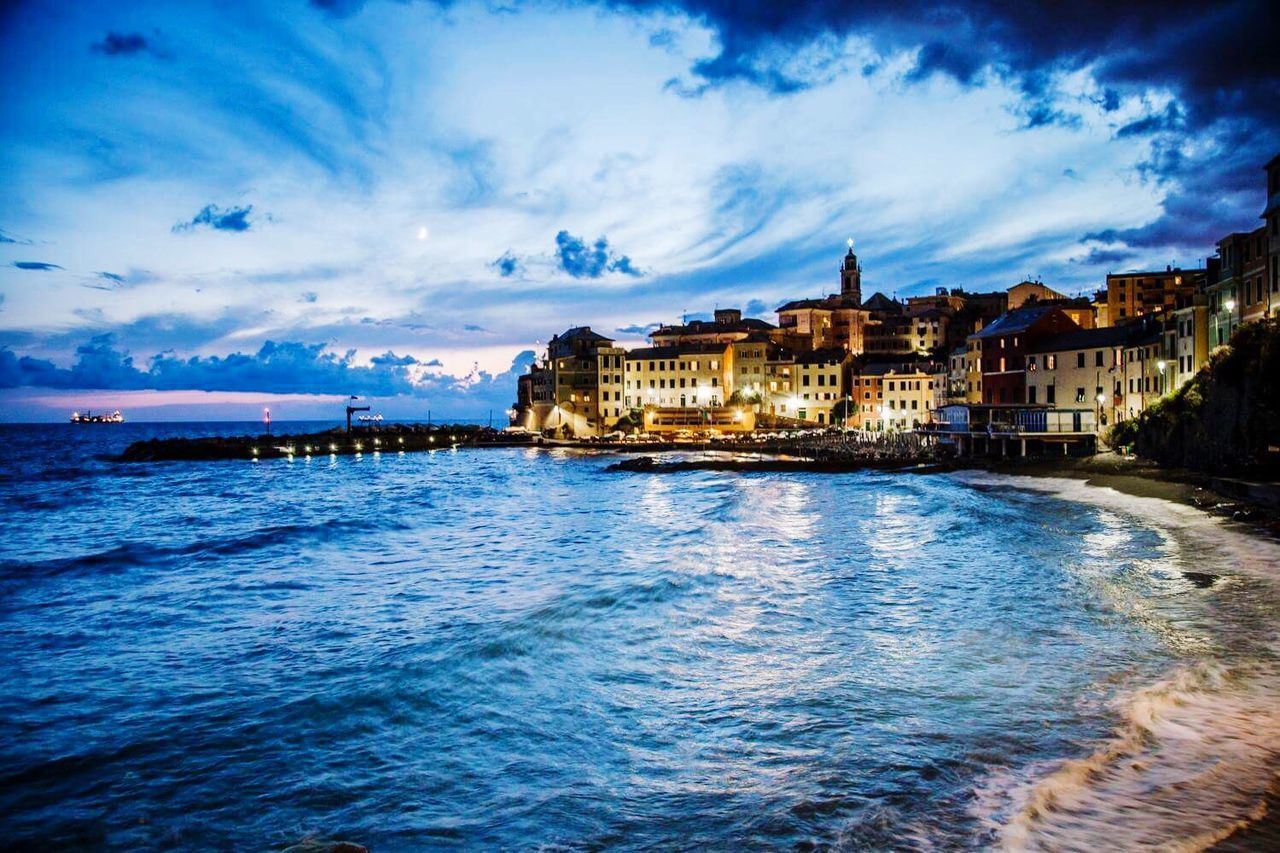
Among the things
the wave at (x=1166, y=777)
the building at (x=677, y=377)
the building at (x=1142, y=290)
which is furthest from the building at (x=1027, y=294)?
the wave at (x=1166, y=777)

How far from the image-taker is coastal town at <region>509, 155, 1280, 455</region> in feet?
164

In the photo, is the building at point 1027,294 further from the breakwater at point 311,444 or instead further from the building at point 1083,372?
the breakwater at point 311,444

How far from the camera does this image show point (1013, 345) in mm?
65938

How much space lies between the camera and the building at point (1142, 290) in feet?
280

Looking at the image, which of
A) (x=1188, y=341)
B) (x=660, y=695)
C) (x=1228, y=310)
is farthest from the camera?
(x=1188, y=341)

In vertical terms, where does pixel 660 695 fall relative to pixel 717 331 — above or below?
below

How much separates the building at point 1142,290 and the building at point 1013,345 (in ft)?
83.7

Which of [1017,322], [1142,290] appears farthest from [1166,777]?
[1142,290]

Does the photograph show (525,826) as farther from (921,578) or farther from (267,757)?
(921,578)

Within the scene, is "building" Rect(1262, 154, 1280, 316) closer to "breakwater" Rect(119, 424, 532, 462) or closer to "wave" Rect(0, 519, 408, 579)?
"wave" Rect(0, 519, 408, 579)

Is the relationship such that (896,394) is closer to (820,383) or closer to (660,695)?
(820,383)

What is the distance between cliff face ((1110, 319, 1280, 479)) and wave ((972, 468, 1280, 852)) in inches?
1116

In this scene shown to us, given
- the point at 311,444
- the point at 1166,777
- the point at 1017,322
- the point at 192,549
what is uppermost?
the point at 1017,322

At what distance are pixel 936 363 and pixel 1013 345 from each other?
24.0 m
